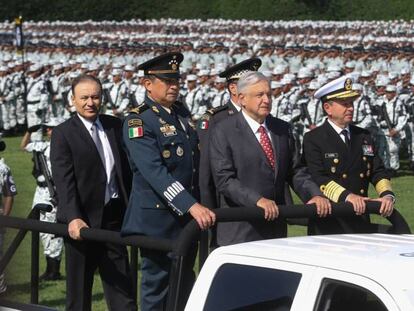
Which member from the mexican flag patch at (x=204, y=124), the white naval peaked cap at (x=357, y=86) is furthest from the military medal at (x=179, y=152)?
the white naval peaked cap at (x=357, y=86)

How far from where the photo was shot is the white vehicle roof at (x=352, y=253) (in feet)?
15.2

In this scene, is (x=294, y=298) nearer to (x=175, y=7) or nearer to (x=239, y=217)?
(x=239, y=217)

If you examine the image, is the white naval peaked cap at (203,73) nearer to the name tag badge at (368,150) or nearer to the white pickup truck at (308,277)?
the name tag badge at (368,150)

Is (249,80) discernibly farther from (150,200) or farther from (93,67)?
(93,67)

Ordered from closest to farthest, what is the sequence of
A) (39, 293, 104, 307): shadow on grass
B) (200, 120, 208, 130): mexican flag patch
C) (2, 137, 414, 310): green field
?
(2, 137, 414, 310): green field < (200, 120, 208, 130): mexican flag patch < (39, 293, 104, 307): shadow on grass

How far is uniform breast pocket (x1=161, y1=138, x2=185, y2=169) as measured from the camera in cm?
672

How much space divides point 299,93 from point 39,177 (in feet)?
41.2

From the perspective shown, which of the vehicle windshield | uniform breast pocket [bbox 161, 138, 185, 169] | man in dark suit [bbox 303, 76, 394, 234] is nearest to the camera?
the vehicle windshield

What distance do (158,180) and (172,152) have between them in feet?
1.03

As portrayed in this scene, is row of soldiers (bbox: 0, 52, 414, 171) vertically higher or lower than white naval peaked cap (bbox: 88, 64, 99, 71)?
lower

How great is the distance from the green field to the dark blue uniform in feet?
1.82

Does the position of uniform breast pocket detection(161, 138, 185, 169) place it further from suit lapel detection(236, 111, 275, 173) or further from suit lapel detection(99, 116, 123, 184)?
suit lapel detection(99, 116, 123, 184)

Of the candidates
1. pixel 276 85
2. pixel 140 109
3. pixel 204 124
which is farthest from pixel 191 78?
pixel 140 109

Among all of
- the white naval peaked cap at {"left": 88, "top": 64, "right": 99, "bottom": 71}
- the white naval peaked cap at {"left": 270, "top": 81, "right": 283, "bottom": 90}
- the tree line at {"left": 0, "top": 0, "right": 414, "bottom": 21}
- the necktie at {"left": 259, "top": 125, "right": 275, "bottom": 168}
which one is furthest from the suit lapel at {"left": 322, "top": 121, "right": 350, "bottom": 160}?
the tree line at {"left": 0, "top": 0, "right": 414, "bottom": 21}
